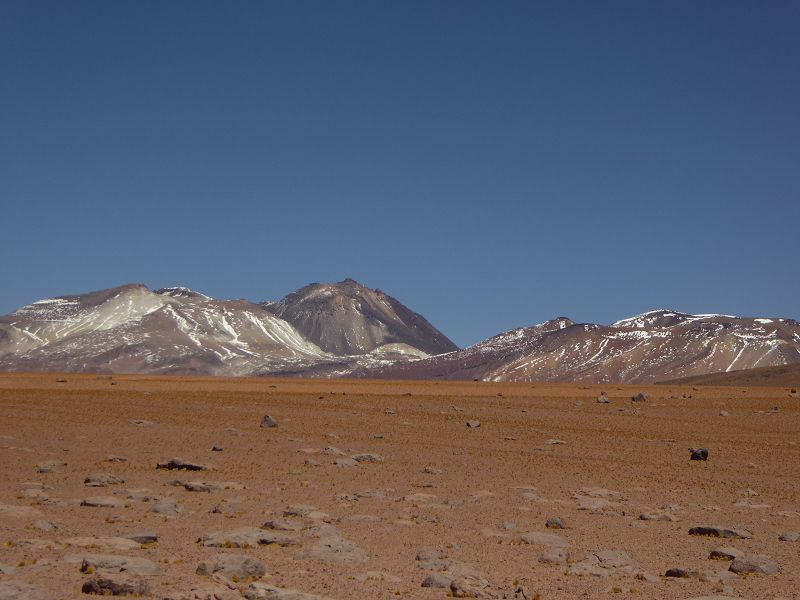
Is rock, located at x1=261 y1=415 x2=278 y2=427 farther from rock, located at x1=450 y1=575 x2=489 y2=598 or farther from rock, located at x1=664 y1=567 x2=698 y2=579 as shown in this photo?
rock, located at x1=450 y1=575 x2=489 y2=598

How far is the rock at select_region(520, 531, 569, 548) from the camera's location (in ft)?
43.7

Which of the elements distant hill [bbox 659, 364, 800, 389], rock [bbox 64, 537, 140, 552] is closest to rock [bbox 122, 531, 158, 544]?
rock [bbox 64, 537, 140, 552]

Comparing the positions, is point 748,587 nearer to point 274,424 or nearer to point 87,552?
point 87,552

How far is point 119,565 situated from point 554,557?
500 cm

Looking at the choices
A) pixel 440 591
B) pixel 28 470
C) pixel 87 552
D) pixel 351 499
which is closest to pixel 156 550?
pixel 87 552

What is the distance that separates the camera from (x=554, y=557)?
40.2 ft

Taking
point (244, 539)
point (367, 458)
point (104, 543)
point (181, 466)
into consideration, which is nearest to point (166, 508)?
point (244, 539)

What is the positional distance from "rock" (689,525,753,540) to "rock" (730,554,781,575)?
2.11 meters

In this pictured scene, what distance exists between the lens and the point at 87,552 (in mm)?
11133

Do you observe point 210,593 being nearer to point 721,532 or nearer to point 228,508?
point 228,508

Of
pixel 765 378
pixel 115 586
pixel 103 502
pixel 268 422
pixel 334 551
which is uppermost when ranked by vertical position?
pixel 765 378

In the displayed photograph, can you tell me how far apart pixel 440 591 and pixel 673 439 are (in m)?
21.3

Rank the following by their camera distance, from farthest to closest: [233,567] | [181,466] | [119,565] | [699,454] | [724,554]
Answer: [699,454] → [181,466] → [724,554] → [233,567] → [119,565]

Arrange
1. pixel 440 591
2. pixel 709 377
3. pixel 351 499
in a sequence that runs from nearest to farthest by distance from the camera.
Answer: pixel 440 591 < pixel 351 499 < pixel 709 377
